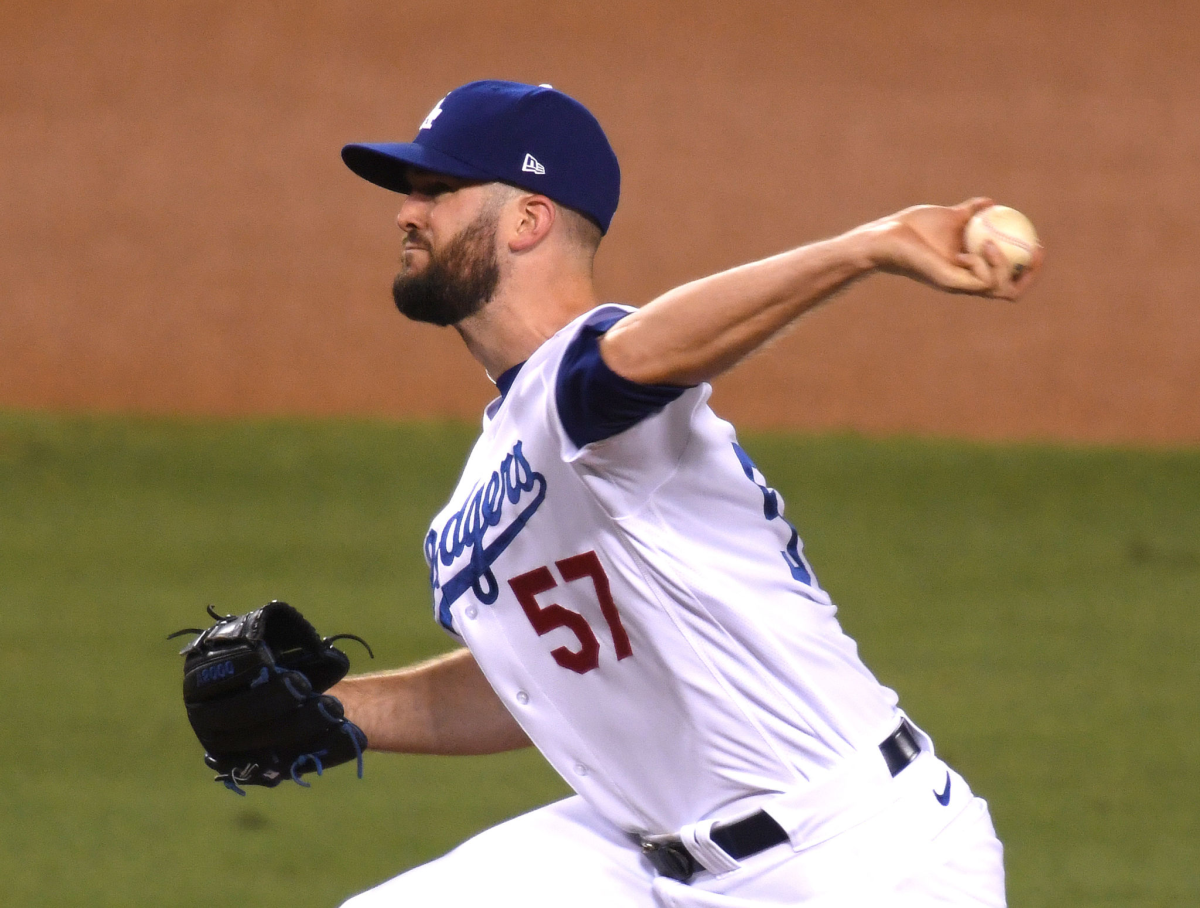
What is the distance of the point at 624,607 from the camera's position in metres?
2.88

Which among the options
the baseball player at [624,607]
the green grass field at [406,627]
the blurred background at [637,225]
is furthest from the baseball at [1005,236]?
the blurred background at [637,225]

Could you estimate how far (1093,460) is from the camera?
12.1 meters

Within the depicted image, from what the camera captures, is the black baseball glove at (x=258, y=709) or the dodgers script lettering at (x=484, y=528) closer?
the dodgers script lettering at (x=484, y=528)

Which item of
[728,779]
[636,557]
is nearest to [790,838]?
[728,779]

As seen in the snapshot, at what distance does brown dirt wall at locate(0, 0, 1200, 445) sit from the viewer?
1257 cm

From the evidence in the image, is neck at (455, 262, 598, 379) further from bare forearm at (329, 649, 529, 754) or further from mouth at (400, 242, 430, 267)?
bare forearm at (329, 649, 529, 754)

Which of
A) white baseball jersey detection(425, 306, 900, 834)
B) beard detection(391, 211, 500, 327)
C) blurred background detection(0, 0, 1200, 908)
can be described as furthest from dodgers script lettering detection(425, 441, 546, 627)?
blurred background detection(0, 0, 1200, 908)

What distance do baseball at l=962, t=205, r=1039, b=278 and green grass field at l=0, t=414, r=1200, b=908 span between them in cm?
392

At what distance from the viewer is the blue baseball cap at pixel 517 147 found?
125 inches

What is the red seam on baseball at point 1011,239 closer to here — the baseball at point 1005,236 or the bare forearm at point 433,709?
the baseball at point 1005,236

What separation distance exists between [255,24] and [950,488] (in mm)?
5992

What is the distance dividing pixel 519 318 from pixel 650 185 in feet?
32.5

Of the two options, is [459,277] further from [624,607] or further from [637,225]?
[637,225]

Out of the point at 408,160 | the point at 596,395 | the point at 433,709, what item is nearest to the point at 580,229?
the point at 408,160
